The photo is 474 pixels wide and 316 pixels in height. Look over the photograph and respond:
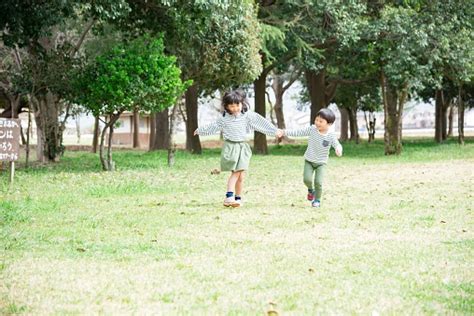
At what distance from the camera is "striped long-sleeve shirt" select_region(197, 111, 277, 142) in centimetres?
1023

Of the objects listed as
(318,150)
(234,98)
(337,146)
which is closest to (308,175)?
(318,150)

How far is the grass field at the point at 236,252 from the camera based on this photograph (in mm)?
4707

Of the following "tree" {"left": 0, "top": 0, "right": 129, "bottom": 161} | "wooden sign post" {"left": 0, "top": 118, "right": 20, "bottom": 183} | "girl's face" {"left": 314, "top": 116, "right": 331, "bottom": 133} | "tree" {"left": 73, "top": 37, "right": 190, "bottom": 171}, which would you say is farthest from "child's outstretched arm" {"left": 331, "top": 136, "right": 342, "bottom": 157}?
"tree" {"left": 73, "top": 37, "right": 190, "bottom": 171}

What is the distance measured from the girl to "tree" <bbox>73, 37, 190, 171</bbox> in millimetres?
7546

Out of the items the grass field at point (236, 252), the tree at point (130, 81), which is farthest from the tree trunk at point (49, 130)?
the grass field at point (236, 252)

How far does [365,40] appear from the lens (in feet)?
87.3

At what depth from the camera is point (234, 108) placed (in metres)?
10.1

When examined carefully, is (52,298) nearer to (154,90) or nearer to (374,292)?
(374,292)

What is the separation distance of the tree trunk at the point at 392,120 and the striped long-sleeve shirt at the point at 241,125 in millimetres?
17534

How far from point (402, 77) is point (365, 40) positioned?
2447mm

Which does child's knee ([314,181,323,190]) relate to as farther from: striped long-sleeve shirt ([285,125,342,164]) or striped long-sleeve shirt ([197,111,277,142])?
striped long-sleeve shirt ([197,111,277,142])

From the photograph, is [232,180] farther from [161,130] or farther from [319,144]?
Answer: [161,130]

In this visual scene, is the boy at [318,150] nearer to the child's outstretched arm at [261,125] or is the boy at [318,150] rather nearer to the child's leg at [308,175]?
the child's leg at [308,175]

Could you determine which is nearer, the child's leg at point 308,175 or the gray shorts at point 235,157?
the gray shorts at point 235,157
